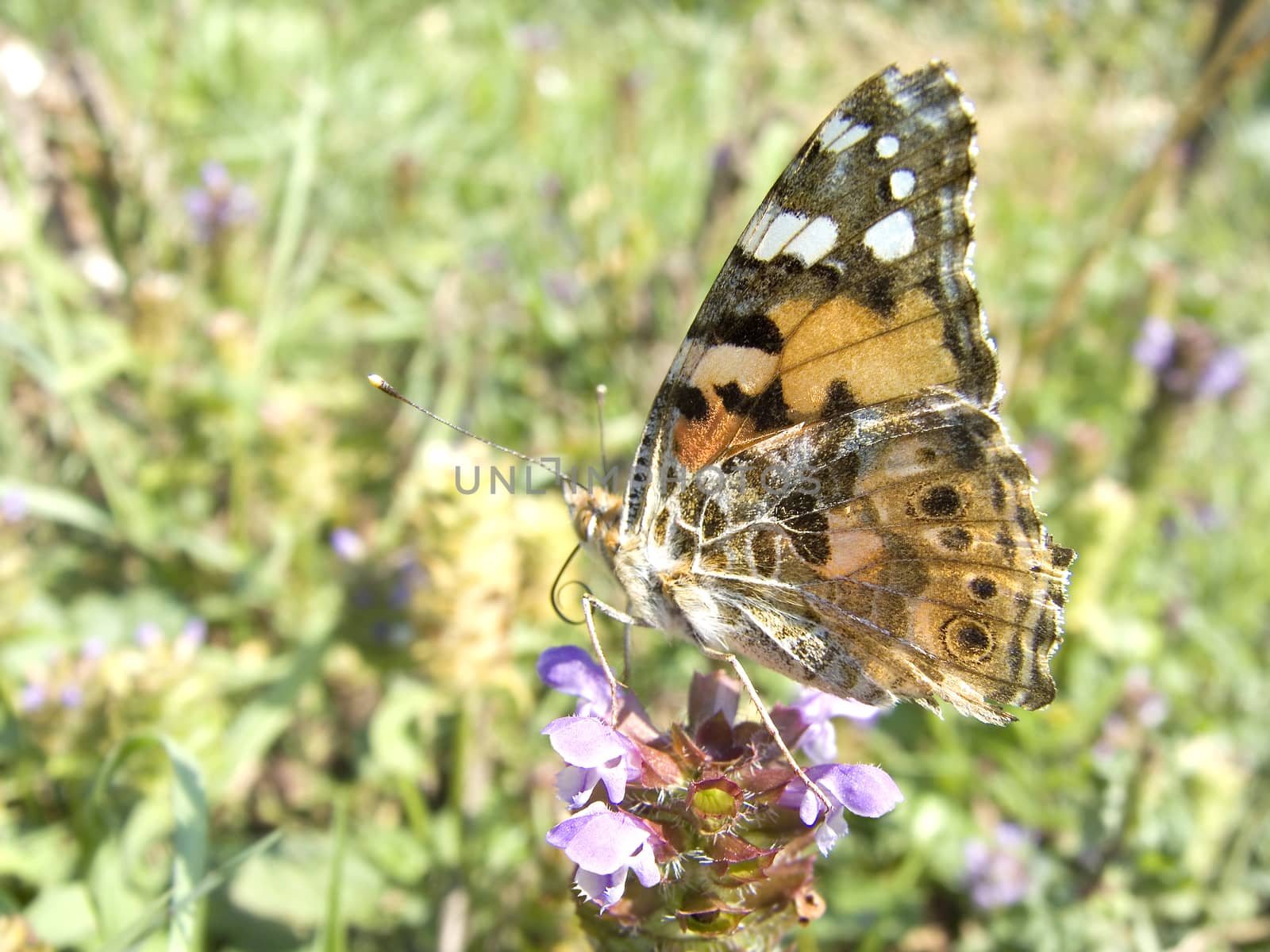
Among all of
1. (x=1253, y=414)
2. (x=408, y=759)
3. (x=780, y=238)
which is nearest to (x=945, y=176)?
(x=780, y=238)

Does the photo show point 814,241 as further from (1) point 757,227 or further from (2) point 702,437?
(2) point 702,437

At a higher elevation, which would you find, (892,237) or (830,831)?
(892,237)

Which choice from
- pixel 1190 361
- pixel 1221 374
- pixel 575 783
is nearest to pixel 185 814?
pixel 575 783

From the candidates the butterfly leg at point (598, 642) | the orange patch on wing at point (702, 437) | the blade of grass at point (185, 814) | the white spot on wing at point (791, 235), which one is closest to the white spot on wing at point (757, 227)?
the white spot on wing at point (791, 235)

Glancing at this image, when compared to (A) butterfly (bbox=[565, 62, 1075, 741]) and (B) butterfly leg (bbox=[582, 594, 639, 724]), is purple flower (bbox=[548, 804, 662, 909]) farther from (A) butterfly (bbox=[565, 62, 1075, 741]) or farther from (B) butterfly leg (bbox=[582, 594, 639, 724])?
(A) butterfly (bbox=[565, 62, 1075, 741])

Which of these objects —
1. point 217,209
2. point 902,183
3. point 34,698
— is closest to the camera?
point 902,183

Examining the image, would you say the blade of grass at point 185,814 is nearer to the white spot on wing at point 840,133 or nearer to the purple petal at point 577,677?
the purple petal at point 577,677

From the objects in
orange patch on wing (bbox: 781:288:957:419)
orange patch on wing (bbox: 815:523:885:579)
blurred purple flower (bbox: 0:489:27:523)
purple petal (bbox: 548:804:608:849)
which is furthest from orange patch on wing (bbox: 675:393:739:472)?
blurred purple flower (bbox: 0:489:27:523)
